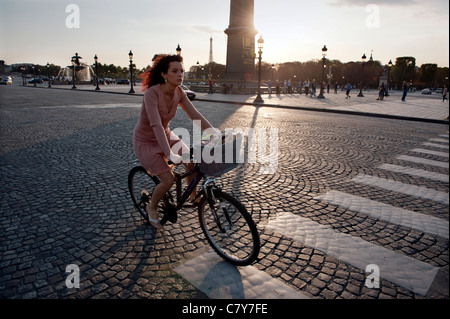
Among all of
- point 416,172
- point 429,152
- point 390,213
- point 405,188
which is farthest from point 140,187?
point 429,152

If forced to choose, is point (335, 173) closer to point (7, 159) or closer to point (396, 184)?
point (396, 184)

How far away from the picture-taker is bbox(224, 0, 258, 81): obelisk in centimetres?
3366

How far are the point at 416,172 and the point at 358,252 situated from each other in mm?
3516

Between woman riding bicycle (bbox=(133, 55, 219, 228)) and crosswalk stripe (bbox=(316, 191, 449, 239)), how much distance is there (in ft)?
7.68

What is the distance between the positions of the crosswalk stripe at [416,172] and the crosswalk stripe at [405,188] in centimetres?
70

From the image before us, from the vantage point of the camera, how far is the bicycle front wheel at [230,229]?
2.62m

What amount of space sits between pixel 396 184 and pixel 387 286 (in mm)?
2925

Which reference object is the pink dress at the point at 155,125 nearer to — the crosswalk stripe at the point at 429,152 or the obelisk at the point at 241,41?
the crosswalk stripe at the point at 429,152

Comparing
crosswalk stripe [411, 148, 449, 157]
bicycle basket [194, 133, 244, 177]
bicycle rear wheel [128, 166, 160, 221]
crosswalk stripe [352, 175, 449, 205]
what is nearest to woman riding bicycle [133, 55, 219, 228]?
bicycle basket [194, 133, 244, 177]

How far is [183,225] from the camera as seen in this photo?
3520 millimetres

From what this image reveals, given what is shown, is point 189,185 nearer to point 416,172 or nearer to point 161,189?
point 161,189

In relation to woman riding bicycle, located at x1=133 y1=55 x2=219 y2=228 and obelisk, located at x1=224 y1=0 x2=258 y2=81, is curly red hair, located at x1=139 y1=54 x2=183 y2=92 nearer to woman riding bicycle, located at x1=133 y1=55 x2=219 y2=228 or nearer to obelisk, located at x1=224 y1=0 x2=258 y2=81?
woman riding bicycle, located at x1=133 y1=55 x2=219 y2=228

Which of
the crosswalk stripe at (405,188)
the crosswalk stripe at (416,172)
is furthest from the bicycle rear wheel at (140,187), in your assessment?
the crosswalk stripe at (416,172)
